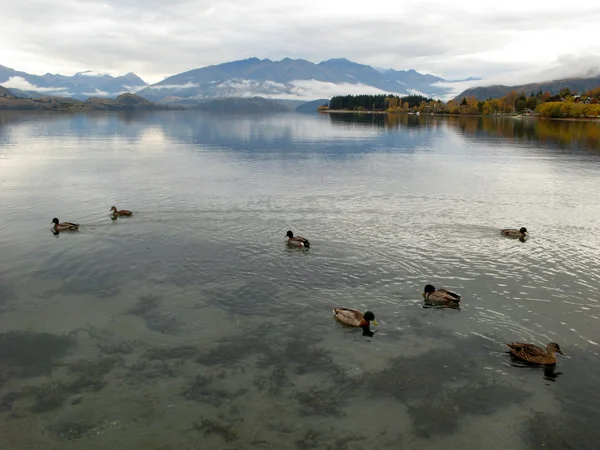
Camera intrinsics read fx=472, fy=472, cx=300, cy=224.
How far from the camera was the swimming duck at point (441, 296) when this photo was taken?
960 inches

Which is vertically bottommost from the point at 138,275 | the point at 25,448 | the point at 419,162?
the point at 25,448

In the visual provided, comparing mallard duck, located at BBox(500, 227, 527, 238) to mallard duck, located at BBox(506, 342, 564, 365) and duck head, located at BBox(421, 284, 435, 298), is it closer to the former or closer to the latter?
duck head, located at BBox(421, 284, 435, 298)

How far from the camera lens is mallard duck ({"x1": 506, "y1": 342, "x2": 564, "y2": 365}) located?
19.5 metres

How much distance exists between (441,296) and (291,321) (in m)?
7.94

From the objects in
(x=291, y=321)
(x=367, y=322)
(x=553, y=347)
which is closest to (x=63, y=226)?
(x=291, y=321)

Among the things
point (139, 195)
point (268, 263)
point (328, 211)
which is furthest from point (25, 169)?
point (268, 263)

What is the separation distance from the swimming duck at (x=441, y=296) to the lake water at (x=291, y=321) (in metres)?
0.54

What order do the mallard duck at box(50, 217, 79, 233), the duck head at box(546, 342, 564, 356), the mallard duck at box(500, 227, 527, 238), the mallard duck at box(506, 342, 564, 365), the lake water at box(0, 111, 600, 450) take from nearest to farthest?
the lake water at box(0, 111, 600, 450) < the mallard duck at box(506, 342, 564, 365) < the duck head at box(546, 342, 564, 356) < the mallard duck at box(500, 227, 527, 238) < the mallard duck at box(50, 217, 79, 233)

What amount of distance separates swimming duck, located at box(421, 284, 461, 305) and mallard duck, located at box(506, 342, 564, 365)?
432 centimetres

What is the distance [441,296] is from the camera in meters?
24.4

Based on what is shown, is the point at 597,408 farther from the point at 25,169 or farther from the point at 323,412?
the point at 25,169

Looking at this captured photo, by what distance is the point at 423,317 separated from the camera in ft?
77.4

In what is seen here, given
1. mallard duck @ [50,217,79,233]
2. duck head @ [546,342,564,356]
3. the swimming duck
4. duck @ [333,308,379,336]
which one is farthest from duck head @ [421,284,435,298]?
mallard duck @ [50,217,79,233]

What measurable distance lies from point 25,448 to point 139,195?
3647 cm
